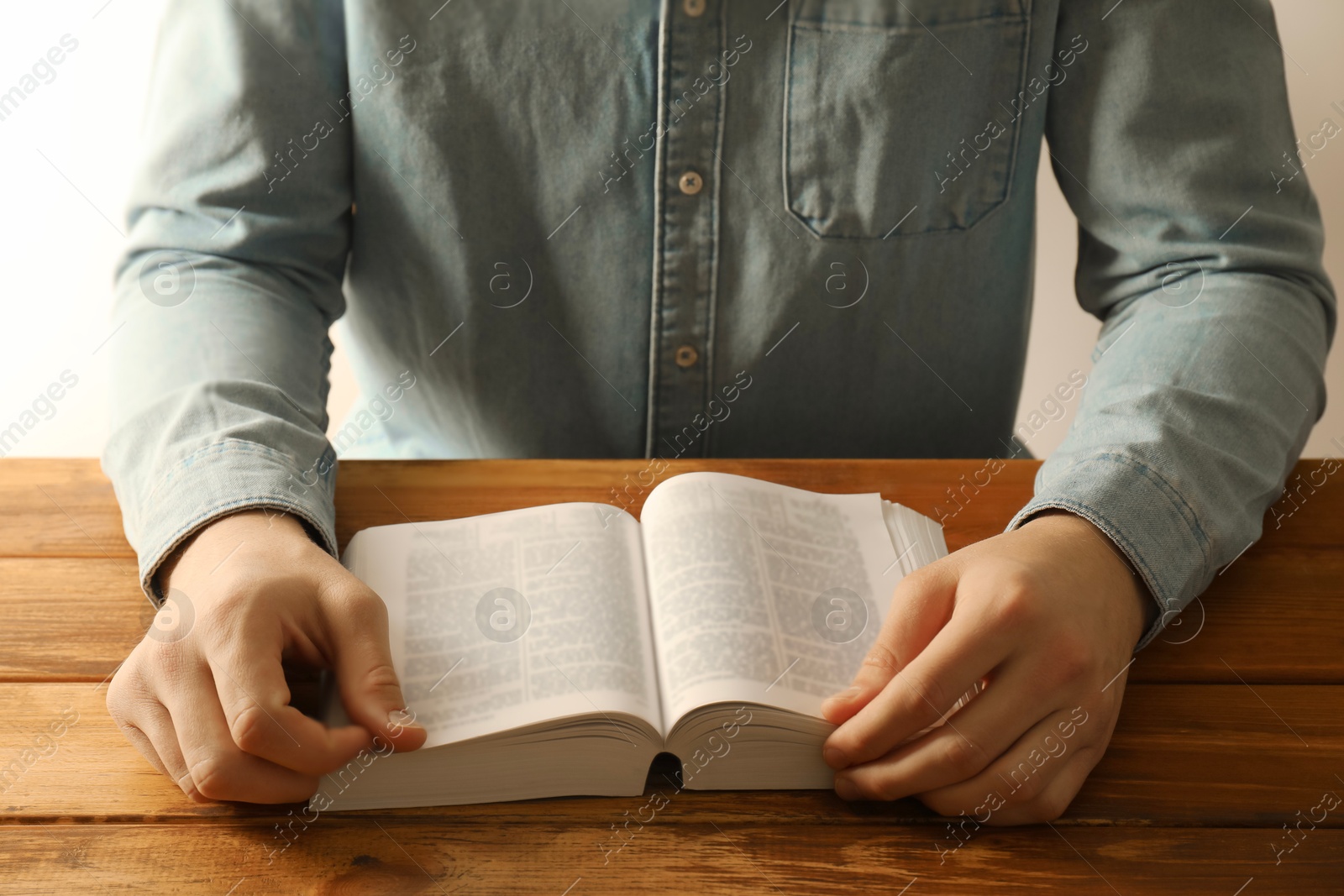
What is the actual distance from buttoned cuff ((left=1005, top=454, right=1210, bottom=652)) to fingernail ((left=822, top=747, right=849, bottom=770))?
0.65 ft

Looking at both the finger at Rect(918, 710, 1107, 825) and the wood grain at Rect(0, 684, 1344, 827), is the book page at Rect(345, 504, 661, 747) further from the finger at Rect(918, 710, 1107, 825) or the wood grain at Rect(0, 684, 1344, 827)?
the finger at Rect(918, 710, 1107, 825)

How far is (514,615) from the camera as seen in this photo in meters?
0.57

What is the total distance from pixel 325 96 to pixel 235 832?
0.60m

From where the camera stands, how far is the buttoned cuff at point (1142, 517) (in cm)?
58

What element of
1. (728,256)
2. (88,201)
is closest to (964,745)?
(728,256)

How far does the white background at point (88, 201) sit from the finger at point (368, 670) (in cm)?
123

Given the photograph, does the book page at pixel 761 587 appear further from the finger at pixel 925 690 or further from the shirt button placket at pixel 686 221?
the shirt button placket at pixel 686 221

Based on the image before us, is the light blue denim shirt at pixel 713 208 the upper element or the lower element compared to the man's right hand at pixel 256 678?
upper

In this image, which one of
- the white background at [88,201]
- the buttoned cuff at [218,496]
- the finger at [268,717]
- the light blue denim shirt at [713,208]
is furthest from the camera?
the white background at [88,201]

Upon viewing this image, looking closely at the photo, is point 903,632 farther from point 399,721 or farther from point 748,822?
point 399,721

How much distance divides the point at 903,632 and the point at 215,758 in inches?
14.5

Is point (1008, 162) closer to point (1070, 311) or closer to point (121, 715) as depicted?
point (121, 715)

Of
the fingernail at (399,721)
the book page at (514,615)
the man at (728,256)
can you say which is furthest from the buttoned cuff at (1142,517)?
the fingernail at (399,721)

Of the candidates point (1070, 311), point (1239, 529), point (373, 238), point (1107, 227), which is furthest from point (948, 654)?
point (1070, 311)
